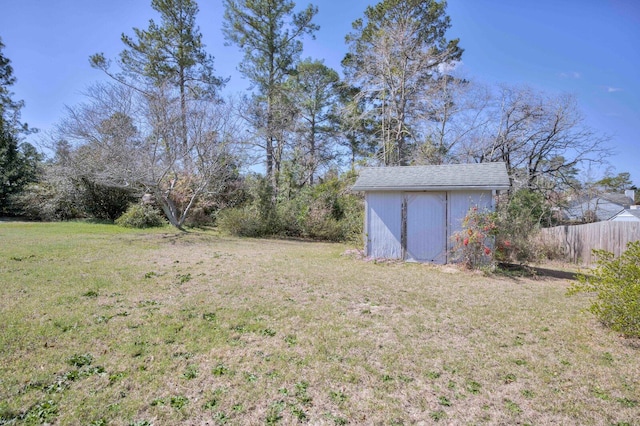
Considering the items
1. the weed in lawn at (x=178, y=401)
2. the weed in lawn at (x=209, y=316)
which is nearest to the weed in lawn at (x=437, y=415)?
the weed in lawn at (x=178, y=401)

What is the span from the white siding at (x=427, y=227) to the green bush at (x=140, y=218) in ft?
43.3

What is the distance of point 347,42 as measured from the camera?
19.2 meters

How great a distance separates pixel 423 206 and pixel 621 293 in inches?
218

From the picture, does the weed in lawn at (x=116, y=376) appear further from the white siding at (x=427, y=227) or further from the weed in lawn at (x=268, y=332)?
the white siding at (x=427, y=227)

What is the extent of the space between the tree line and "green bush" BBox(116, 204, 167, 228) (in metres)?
0.97

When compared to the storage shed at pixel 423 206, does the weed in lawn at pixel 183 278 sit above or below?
below

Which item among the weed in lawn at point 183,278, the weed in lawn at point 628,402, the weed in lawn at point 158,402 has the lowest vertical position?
the weed in lawn at point 628,402

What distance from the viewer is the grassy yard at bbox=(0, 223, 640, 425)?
8.14ft

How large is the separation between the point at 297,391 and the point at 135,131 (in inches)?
536

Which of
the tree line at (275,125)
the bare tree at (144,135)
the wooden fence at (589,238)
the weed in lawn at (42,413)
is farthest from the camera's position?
the tree line at (275,125)

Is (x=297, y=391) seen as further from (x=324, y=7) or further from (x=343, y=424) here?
(x=324, y=7)

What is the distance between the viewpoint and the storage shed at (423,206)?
348 inches

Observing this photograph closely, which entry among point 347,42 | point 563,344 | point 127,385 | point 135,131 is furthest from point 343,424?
point 347,42

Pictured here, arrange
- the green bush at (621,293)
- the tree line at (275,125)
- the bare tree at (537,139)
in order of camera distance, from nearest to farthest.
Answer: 1. the green bush at (621,293)
2. the tree line at (275,125)
3. the bare tree at (537,139)
